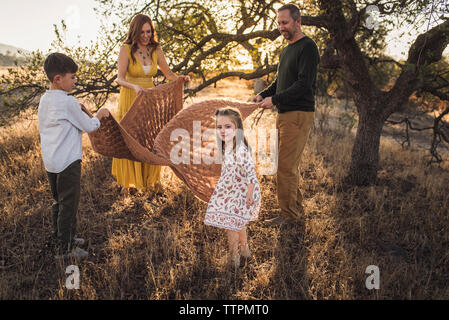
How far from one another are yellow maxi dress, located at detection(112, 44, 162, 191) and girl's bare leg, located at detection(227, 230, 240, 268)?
1.91 metres

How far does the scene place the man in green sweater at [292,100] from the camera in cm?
329

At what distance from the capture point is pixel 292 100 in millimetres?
3404

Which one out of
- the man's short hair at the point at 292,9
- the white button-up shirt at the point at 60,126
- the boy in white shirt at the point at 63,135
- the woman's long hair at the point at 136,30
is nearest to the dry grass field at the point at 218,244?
the boy in white shirt at the point at 63,135

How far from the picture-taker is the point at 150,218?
394 centimetres

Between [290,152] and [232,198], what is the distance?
117cm

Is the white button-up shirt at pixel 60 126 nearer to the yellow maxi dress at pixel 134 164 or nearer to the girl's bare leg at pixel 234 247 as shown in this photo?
the yellow maxi dress at pixel 134 164

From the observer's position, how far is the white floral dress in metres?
2.82

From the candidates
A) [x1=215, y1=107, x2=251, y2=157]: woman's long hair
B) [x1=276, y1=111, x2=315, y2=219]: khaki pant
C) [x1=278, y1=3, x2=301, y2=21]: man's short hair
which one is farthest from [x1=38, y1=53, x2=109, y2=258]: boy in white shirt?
[x1=278, y1=3, x2=301, y2=21]: man's short hair

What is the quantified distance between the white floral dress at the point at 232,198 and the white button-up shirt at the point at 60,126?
1300 mm

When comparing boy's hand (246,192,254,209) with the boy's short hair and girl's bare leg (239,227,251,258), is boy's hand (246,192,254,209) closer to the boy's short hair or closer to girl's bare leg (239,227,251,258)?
girl's bare leg (239,227,251,258)

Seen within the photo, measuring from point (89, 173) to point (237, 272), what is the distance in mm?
3436

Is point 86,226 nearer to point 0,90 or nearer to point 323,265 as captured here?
point 0,90

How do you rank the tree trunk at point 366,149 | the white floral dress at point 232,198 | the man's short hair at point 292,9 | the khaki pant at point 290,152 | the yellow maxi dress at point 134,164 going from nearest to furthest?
1. the white floral dress at point 232,198
2. the man's short hair at point 292,9
3. the khaki pant at point 290,152
4. the yellow maxi dress at point 134,164
5. the tree trunk at point 366,149
